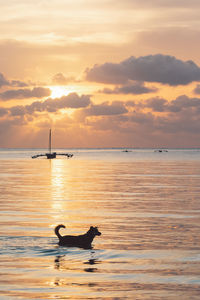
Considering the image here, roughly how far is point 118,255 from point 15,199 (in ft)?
82.0

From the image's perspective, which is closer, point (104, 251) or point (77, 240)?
point (104, 251)

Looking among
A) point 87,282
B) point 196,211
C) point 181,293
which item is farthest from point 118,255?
point 196,211

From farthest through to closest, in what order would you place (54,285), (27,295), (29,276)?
(29,276) → (54,285) → (27,295)

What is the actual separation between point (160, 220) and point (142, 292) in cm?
1723

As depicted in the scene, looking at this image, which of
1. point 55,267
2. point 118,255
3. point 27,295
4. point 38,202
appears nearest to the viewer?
point 27,295

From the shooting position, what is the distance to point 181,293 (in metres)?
16.1

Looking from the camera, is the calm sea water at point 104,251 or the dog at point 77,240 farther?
the dog at point 77,240

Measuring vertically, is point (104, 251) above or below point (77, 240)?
below

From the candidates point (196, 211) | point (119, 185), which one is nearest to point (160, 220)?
point (196, 211)

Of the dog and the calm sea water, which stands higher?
the dog

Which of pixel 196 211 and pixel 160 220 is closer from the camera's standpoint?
pixel 160 220

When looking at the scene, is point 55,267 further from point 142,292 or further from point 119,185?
point 119,185

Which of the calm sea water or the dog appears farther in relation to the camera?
the dog

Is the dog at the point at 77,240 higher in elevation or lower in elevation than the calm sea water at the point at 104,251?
higher
